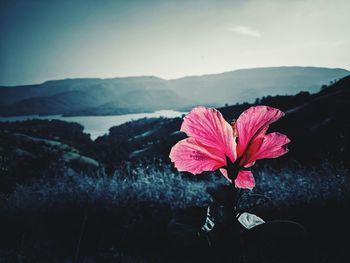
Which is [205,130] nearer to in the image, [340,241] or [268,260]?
[268,260]

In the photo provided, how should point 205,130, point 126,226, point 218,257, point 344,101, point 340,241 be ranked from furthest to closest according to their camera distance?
point 344,101, point 126,226, point 340,241, point 205,130, point 218,257

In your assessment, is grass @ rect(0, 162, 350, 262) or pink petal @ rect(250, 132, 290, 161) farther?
grass @ rect(0, 162, 350, 262)

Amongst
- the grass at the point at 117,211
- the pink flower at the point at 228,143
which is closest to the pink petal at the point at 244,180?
the pink flower at the point at 228,143

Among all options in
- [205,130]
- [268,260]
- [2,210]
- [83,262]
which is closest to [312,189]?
[268,260]

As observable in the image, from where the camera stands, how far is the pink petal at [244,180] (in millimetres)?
474

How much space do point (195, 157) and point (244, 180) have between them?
11cm

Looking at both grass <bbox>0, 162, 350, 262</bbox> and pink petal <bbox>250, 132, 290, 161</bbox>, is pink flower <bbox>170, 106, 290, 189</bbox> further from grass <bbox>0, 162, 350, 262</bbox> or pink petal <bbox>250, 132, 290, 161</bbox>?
grass <bbox>0, 162, 350, 262</bbox>

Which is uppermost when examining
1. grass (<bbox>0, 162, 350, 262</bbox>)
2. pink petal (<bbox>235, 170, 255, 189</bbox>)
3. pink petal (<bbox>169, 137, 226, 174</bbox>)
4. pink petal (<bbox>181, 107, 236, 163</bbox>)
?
pink petal (<bbox>181, 107, 236, 163</bbox>)

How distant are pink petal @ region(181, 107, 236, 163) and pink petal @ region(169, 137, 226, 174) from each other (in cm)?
1

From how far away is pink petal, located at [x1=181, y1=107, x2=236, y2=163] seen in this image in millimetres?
504

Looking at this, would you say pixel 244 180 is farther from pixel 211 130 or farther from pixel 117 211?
pixel 117 211

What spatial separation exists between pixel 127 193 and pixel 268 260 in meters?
2.66

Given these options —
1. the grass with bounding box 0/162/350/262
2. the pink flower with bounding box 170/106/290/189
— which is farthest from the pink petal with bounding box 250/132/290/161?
the grass with bounding box 0/162/350/262

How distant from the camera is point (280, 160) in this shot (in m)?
6.88
